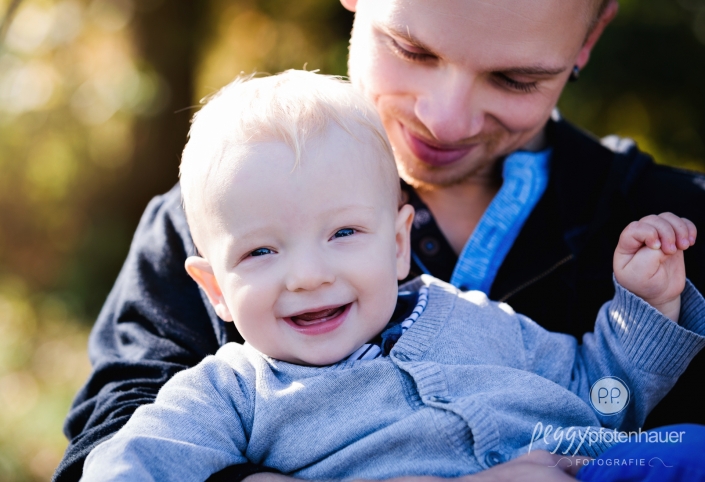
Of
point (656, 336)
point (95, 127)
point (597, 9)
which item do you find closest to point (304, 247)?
point (656, 336)

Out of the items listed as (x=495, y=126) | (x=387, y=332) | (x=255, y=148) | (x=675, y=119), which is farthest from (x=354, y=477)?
(x=675, y=119)

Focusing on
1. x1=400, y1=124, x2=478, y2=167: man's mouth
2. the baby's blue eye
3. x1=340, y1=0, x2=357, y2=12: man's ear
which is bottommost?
the baby's blue eye

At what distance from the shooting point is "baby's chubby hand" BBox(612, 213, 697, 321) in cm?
156

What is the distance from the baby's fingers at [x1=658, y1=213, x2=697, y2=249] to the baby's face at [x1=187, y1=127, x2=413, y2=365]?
0.64m

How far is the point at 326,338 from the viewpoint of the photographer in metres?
1.43

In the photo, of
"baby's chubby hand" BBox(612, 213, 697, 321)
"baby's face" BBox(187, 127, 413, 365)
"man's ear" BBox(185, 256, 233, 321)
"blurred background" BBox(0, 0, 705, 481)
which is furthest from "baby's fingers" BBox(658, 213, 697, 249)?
"blurred background" BBox(0, 0, 705, 481)

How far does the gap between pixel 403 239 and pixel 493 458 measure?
51 centimetres

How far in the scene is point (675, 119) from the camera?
3.22 m

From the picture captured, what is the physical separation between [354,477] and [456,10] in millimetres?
1059

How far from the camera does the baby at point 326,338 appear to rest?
4.51 feet

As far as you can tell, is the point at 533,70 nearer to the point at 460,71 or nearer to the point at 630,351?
the point at 460,71

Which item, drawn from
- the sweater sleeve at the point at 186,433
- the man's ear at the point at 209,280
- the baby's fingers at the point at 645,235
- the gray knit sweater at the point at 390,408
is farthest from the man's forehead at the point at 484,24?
the sweater sleeve at the point at 186,433

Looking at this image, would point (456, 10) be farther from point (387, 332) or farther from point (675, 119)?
point (675, 119)

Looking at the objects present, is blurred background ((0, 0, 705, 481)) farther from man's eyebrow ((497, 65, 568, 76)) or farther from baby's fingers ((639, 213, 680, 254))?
baby's fingers ((639, 213, 680, 254))
